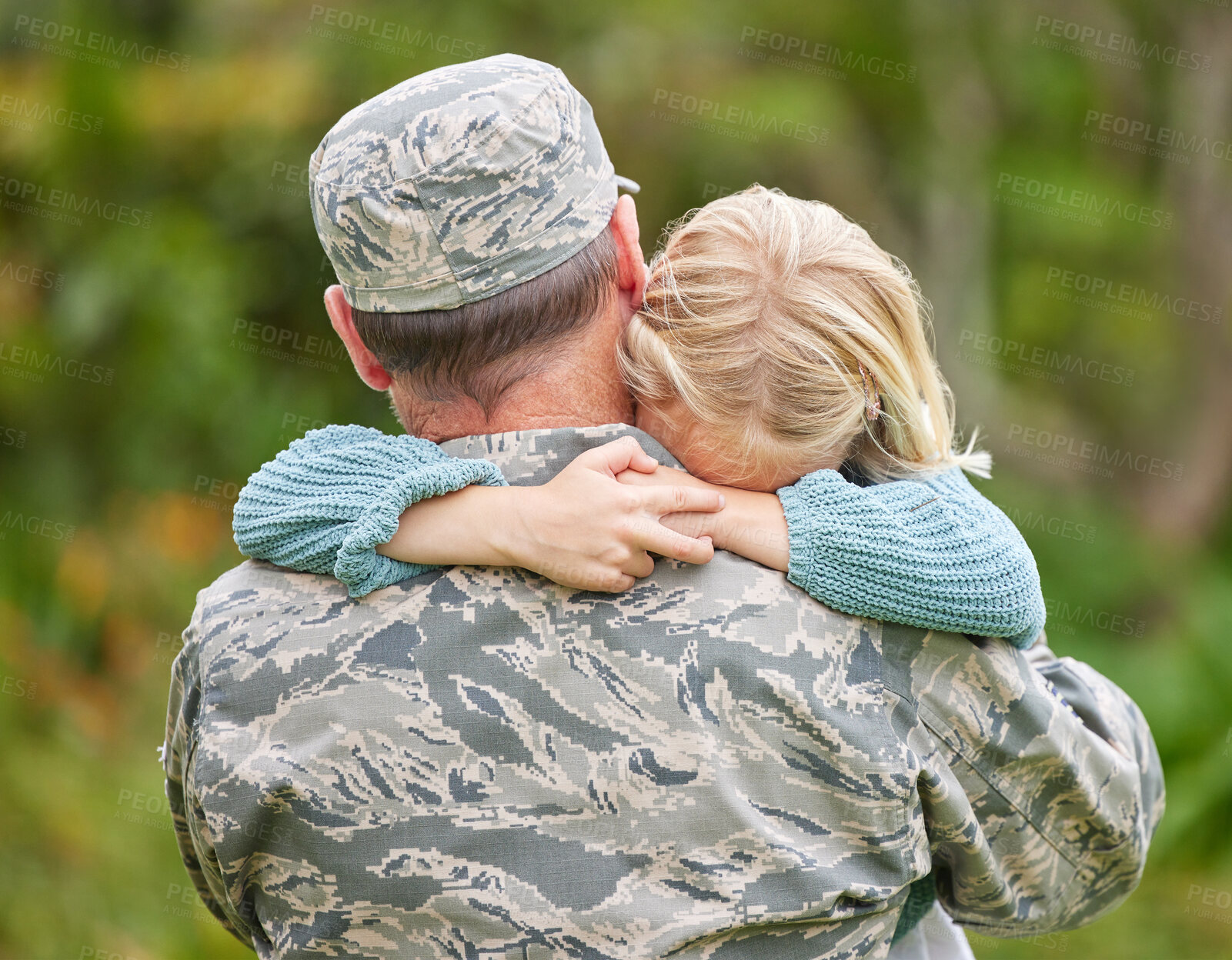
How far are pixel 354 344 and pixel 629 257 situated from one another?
1.47 ft

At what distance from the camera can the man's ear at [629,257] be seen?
1600mm

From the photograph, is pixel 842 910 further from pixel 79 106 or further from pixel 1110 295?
pixel 1110 295

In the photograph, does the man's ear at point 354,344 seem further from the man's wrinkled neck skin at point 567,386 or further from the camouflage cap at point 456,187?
the camouflage cap at point 456,187

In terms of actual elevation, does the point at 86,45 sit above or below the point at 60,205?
above

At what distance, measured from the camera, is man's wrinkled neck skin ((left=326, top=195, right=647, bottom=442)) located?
1553 mm

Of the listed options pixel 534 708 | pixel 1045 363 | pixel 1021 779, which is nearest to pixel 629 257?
pixel 534 708

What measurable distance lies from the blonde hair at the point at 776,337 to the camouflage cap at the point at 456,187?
185 mm

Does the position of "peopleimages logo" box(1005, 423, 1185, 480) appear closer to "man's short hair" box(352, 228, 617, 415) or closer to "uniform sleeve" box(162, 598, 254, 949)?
"man's short hair" box(352, 228, 617, 415)

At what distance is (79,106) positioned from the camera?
5.49 m

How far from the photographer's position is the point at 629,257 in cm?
161

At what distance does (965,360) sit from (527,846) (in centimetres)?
533

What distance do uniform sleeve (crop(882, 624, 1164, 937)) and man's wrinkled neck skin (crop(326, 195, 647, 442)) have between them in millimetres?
530

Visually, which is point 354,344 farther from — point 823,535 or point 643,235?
point 643,235

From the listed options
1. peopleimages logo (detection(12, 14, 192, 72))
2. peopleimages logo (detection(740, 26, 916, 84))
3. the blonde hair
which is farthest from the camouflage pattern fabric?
peopleimages logo (detection(740, 26, 916, 84))
